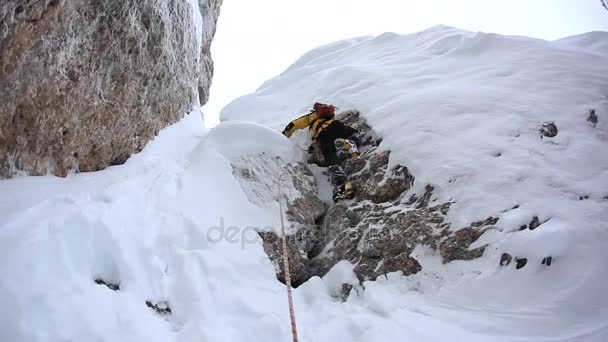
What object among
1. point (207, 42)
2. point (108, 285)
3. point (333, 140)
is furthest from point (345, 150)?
point (207, 42)

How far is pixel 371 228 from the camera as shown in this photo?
504 cm

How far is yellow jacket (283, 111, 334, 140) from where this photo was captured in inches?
262

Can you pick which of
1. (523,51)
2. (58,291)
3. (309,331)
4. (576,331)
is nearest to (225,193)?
(309,331)

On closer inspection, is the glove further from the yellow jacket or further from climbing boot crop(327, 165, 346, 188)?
climbing boot crop(327, 165, 346, 188)

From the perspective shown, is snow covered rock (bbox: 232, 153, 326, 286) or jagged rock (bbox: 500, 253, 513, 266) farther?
snow covered rock (bbox: 232, 153, 326, 286)

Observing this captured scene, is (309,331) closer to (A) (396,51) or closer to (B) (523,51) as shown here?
(B) (523,51)

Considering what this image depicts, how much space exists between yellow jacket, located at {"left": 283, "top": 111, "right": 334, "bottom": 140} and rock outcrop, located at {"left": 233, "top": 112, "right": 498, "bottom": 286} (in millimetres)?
866

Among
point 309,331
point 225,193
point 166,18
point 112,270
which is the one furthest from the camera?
point 166,18

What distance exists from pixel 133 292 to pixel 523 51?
315 inches

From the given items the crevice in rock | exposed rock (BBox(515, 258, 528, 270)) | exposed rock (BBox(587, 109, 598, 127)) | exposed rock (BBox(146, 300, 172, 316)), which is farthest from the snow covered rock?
exposed rock (BBox(587, 109, 598, 127))

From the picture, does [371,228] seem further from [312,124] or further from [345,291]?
[312,124]

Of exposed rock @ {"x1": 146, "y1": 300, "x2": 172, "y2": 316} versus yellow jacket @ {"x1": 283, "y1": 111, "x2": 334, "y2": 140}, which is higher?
yellow jacket @ {"x1": 283, "y1": 111, "x2": 334, "y2": 140}

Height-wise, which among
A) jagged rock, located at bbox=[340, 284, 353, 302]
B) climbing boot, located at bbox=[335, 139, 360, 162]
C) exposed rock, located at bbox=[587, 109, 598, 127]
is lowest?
jagged rock, located at bbox=[340, 284, 353, 302]

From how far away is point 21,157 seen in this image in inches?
146
